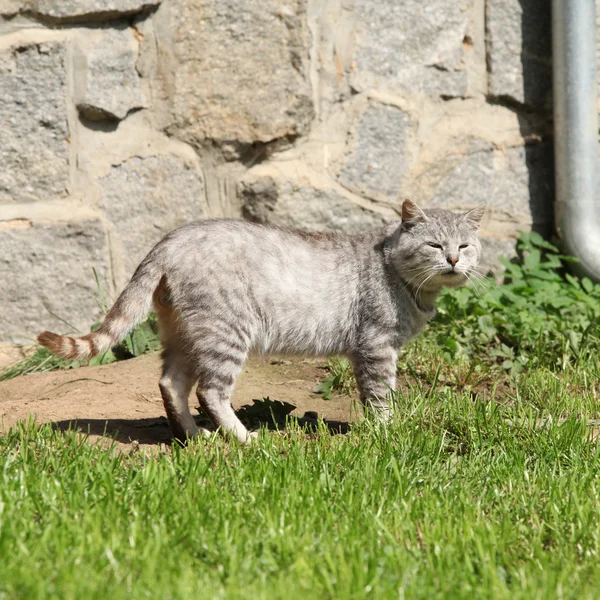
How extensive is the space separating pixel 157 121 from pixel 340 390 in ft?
6.72

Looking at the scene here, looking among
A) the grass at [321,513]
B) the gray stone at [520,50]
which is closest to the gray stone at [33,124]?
the grass at [321,513]

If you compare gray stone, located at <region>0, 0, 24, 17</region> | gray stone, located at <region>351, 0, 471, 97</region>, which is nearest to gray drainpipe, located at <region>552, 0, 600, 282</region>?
gray stone, located at <region>351, 0, 471, 97</region>

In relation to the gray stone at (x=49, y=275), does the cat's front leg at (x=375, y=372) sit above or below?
below

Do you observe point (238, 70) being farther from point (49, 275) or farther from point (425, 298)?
point (425, 298)

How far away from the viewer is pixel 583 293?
18.3ft

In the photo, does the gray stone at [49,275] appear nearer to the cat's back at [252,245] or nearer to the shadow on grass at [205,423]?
the shadow on grass at [205,423]

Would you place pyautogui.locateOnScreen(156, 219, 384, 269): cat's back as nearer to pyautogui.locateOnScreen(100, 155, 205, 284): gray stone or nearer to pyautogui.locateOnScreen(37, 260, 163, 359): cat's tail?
pyautogui.locateOnScreen(37, 260, 163, 359): cat's tail

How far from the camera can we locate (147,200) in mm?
5324

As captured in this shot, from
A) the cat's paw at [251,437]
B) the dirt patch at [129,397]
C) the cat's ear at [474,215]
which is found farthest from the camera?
the cat's ear at [474,215]

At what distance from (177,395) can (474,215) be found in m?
1.87

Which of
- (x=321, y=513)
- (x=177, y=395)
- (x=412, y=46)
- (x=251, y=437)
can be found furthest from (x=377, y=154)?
(x=321, y=513)

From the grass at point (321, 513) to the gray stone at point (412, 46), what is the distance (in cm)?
278

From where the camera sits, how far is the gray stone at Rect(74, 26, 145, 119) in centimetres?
509

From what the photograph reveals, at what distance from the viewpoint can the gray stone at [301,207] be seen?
5.41m
